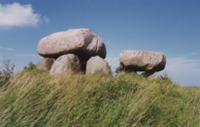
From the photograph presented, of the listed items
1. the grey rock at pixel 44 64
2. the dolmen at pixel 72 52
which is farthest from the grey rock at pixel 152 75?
the grey rock at pixel 44 64

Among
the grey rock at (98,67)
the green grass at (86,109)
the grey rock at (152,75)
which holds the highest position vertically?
the grey rock at (98,67)

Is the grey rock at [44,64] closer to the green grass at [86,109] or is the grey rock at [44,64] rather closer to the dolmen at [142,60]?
the dolmen at [142,60]

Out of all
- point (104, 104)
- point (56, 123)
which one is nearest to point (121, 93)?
point (104, 104)

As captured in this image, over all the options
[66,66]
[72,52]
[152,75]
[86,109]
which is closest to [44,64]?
[72,52]

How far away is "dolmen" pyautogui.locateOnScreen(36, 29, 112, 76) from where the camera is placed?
783cm

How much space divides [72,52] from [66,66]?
1.43m

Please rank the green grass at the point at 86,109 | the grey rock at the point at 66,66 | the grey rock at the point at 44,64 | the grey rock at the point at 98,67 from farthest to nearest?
the grey rock at the point at 44,64 < the grey rock at the point at 98,67 < the grey rock at the point at 66,66 < the green grass at the point at 86,109

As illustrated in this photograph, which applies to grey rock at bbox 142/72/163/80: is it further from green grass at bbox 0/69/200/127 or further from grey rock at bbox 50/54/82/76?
green grass at bbox 0/69/200/127

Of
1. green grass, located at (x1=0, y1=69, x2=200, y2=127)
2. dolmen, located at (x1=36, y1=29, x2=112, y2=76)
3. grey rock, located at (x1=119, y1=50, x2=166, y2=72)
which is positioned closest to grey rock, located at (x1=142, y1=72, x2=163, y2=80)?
grey rock, located at (x1=119, y1=50, x2=166, y2=72)

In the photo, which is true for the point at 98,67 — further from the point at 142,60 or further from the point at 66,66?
the point at 142,60

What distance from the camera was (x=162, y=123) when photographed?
10.2 feet

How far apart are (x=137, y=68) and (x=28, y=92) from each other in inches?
264

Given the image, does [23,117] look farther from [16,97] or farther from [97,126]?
[97,126]

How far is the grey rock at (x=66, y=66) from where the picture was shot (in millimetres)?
7496
